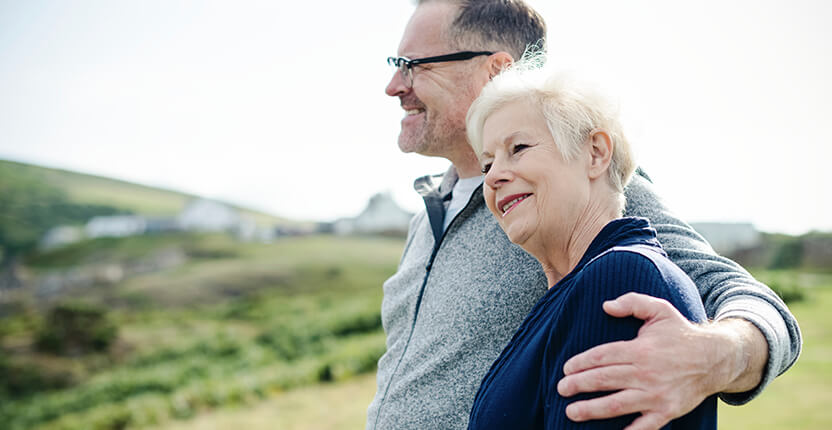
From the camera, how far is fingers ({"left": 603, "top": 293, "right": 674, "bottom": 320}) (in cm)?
96

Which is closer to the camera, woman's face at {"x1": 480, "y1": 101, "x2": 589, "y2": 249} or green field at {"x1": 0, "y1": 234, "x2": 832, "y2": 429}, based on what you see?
woman's face at {"x1": 480, "y1": 101, "x2": 589, "y2": 249}

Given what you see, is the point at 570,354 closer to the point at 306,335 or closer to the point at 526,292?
the point at 526,292

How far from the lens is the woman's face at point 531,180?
4.25ft

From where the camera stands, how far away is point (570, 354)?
40.8 inches

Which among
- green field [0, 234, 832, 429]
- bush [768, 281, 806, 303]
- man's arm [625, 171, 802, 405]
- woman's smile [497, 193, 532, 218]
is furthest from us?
bush [768, 281, 806, 303]

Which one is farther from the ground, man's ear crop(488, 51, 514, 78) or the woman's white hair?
man's ear crop(488, 51, 514, 78)

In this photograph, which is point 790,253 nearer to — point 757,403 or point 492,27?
point 757,403

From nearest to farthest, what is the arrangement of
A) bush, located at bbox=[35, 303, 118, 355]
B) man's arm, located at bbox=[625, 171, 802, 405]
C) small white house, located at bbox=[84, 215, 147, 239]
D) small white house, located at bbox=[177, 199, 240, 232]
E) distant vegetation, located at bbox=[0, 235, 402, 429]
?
man's arm, located at bbox=[625, 171, 802, 405], distant vegetation, located at bbox=[0, 235, 402, 429], bush, located at bbox=[35, 303, 118, 355], small white house, located at bbox=[84, 215, 147, 239], small white house, located at bbox=[177, 199, 240, 232]

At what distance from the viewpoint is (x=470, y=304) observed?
182cm

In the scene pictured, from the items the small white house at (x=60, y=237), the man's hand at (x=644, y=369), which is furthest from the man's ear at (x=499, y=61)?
the small white house at (x=60, y=237)

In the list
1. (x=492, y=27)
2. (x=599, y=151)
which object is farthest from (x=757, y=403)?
(x=599, y=151)

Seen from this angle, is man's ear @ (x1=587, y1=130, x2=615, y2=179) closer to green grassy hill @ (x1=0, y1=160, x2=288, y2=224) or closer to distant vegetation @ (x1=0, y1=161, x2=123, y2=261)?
distant vegetation @ (x1=0, y1=161, x2=123, y2=261)

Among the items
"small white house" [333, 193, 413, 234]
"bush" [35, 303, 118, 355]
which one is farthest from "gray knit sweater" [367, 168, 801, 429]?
"small white house" [333, 193, 413, 234]

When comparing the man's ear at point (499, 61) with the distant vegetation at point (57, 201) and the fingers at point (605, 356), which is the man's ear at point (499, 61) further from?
the distant vegetation at point (57, 201)
